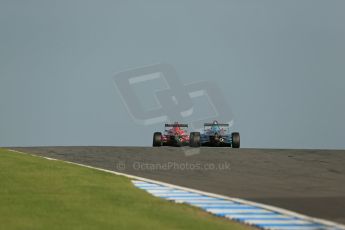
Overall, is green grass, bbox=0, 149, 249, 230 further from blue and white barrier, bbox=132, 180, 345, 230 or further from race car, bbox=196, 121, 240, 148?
race car, bbox=196, 121, 240, 148

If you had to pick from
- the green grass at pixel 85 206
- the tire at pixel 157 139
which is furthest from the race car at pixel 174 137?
the green grass at pixel 85 206

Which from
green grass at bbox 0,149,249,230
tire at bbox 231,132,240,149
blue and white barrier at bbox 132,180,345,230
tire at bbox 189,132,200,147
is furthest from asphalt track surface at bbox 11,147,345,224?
tire at bbox 231,132,240,149

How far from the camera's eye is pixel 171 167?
2112 cm

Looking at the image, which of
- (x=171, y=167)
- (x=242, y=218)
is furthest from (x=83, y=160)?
(x=242, y=218)

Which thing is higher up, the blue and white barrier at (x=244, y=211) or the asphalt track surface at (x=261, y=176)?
the asphalt track surface at (x=261, y=176)

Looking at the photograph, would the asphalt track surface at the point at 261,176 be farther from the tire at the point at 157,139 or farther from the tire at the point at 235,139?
the tire at the point at 157,139

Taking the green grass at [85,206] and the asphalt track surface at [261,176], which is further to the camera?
the asphalt track surface at [261,176]

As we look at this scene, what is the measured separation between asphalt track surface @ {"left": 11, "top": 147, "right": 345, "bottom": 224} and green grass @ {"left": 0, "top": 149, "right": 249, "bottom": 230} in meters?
2.02

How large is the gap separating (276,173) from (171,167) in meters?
3.52

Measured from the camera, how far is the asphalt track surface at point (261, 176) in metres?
13.0

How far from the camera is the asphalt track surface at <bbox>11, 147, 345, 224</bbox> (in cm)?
1304

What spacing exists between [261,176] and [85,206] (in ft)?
27.1

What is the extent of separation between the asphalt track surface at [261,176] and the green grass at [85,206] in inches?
79.6

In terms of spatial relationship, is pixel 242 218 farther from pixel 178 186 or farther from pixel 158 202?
pixel 178 186
